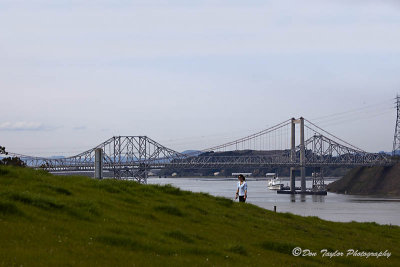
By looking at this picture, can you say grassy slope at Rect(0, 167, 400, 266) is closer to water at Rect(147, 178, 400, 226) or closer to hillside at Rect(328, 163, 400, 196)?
water at Rect(147, 178, 400, 226)

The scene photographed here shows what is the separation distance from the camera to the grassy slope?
37.9ft

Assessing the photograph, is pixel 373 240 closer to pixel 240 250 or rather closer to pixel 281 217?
pixel 281 217

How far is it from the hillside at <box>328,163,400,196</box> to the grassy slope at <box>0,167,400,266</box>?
130740 mm

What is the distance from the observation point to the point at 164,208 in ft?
58.2

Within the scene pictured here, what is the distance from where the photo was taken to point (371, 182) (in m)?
157

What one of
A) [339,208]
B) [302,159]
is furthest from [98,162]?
[302,159]

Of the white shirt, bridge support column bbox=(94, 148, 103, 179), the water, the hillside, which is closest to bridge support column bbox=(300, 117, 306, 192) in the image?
the hillside

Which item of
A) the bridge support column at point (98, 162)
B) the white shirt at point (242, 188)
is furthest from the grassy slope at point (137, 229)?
the bridge support column at point (98, 162)

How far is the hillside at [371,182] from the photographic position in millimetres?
150475

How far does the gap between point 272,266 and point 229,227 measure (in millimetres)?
3927

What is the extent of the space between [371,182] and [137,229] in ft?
490

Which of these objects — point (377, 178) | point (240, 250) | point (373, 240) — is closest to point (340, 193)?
point (377, 178)

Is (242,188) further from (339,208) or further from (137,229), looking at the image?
(339,208)

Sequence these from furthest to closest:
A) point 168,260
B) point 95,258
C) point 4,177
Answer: point 4,177
point 168,260
point 95,258
